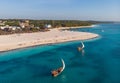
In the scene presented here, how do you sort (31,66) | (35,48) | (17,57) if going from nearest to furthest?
(31,66), (17,57), (35,48)

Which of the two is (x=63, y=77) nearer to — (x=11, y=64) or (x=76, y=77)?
A: (x=76, y=77)

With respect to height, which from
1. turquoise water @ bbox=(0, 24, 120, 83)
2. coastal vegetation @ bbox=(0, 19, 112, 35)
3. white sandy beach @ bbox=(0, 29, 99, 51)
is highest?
turquoise water @ bbox=(0, 24, 120, 83)

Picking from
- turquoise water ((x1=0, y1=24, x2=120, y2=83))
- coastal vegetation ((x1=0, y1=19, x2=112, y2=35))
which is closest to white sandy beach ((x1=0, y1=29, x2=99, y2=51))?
turquoise water ((x1=0, y1=24, x2=120, y2=83))

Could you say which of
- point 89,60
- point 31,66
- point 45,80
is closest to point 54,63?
point 31,66

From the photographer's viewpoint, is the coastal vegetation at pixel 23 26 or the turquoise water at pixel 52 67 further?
the coastal vegetation at pixel 23 26

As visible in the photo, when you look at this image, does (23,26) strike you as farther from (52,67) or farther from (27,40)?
(52,67)

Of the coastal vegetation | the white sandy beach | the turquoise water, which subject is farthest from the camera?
the coastal vegetation

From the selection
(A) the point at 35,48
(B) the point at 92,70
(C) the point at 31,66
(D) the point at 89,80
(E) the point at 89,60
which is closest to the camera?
(D) the point at 89,80

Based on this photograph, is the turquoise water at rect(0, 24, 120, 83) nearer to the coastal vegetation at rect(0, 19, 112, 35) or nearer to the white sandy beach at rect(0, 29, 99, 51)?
the white sandy beach at rect(0, 29, 99, 51)

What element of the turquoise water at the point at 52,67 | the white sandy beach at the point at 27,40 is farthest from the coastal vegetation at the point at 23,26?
the turquoise water at the point at 52,67

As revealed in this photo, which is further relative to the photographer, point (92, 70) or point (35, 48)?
point (35, 48)

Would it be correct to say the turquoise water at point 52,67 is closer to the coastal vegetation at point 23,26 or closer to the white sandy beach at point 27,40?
the white sandy beach at point 27,40
